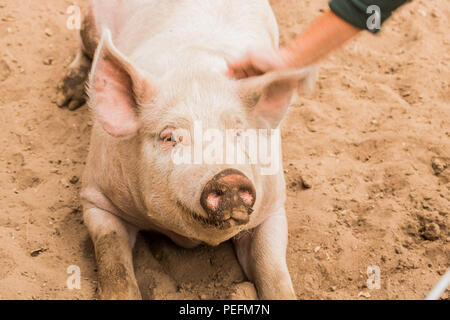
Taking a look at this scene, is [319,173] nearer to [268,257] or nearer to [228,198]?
[268,257]

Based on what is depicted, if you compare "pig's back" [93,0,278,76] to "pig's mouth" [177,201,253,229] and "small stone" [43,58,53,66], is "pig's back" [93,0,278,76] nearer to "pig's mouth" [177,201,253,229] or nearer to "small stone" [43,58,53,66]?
"small stone" [43,58,53,66]

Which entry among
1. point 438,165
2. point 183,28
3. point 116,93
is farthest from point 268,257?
point 183,28

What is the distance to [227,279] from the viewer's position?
3262 mm

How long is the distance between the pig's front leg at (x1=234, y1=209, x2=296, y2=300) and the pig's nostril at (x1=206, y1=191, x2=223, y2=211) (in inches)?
36.7

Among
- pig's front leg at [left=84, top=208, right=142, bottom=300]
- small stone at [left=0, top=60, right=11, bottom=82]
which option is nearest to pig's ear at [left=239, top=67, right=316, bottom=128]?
pig's front leg at [left=84, top=208, right=142, bottom=300]

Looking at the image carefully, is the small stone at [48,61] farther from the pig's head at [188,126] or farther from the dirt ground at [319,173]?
the pig's head at [188,126]

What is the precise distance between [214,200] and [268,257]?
98 cm

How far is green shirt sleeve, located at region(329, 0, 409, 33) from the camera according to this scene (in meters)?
2.31

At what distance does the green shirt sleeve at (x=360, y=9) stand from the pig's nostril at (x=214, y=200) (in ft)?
2.92

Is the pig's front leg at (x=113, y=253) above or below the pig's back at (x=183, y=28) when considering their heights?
below

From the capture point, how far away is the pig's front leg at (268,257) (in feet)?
10.1

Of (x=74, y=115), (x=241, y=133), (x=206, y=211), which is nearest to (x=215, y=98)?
(x=241, y=133)

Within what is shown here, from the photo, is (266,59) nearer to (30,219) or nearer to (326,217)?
(326,217)

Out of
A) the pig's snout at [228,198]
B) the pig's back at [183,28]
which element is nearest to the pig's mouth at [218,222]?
the pig's snout at [228,198]
